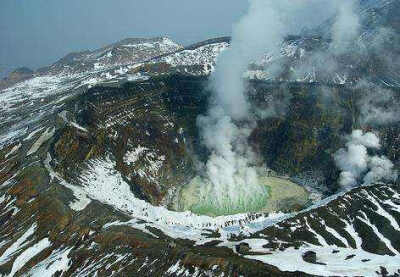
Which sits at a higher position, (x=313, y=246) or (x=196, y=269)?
(x=196, y=269)

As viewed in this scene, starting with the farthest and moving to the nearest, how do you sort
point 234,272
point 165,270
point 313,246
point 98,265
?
point 313,246, point 98,265, point 165,270, point 234,272

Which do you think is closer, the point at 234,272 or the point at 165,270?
the point at 234,272

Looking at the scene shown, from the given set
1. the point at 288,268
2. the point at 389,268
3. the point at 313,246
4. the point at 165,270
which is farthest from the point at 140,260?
the point at 389,268

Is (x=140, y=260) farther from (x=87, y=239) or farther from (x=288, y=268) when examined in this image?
(x=288, y=268)

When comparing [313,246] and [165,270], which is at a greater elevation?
[165,270]

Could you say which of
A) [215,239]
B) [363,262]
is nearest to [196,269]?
[215,239]

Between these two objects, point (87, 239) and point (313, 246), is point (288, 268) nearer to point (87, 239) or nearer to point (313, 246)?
point (313, 246)

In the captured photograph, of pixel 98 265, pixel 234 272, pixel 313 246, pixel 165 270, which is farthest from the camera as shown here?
pixel 313 246

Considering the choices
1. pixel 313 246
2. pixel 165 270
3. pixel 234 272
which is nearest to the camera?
pixel 234 272

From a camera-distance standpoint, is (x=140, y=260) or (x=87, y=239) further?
(x=87, y=239)
